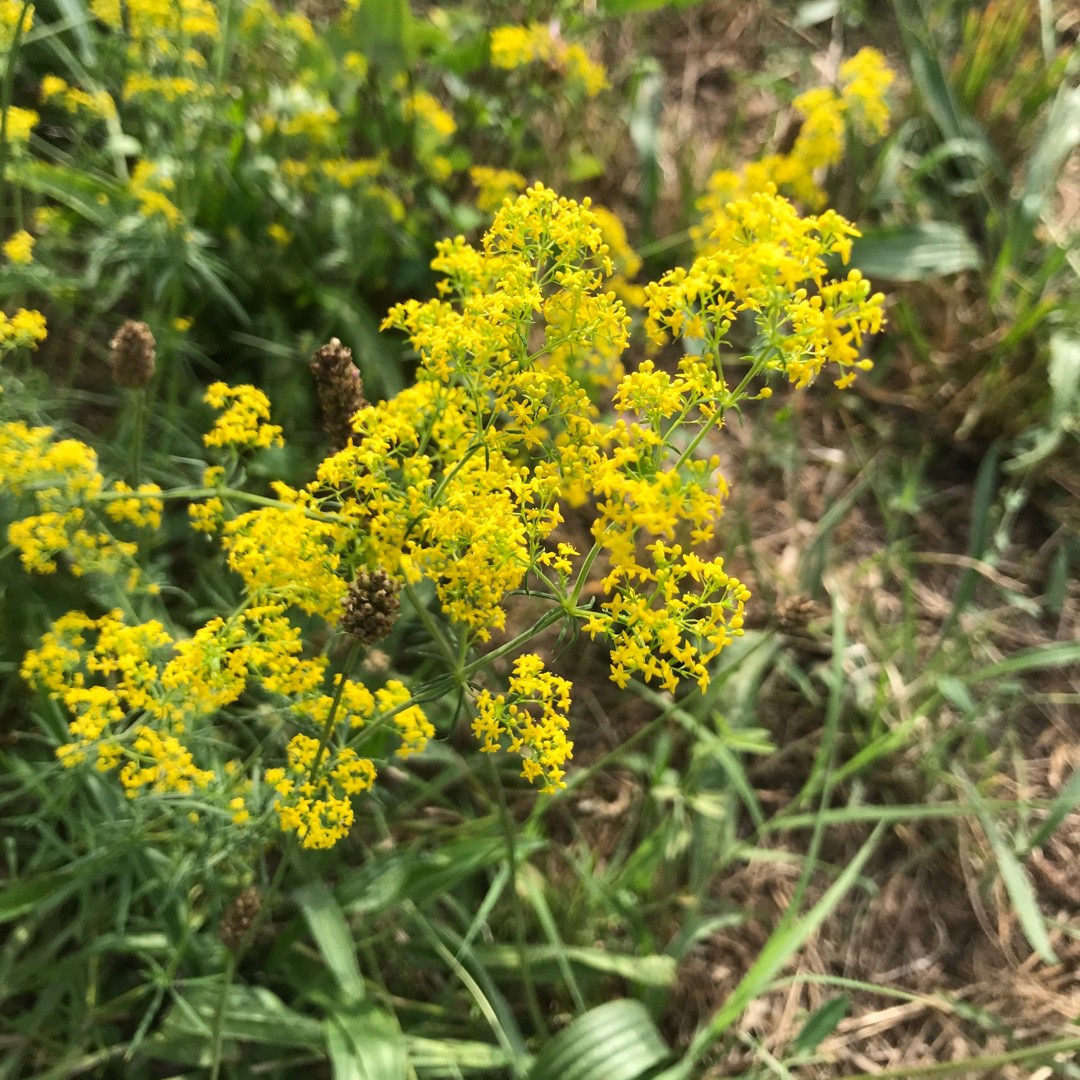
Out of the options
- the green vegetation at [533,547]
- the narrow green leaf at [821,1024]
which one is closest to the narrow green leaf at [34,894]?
the green vegetation at [533,547]

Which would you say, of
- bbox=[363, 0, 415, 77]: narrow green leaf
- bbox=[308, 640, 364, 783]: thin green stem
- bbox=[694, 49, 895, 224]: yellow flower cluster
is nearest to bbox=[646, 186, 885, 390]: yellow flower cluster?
bbox=[308, 640, 364, 783]: thin green stem

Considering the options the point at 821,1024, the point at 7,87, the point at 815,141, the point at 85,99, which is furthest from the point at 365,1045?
the point at 815,141

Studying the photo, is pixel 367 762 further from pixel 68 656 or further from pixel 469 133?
pixel 469 133

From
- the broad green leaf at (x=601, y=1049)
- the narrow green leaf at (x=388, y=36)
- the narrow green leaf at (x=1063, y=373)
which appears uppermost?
the narrow green leaf at (x=388, y=36)

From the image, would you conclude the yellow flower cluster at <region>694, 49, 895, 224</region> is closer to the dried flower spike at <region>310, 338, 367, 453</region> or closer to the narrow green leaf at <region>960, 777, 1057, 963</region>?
the dried flower spike at <region>310, 338, 367, 453</region>

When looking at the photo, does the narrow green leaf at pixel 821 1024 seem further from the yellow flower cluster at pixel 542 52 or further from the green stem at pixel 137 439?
the yellow flower cluster at pixel 542 52

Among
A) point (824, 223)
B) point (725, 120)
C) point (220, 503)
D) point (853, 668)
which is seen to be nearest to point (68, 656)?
point (220, 503)
